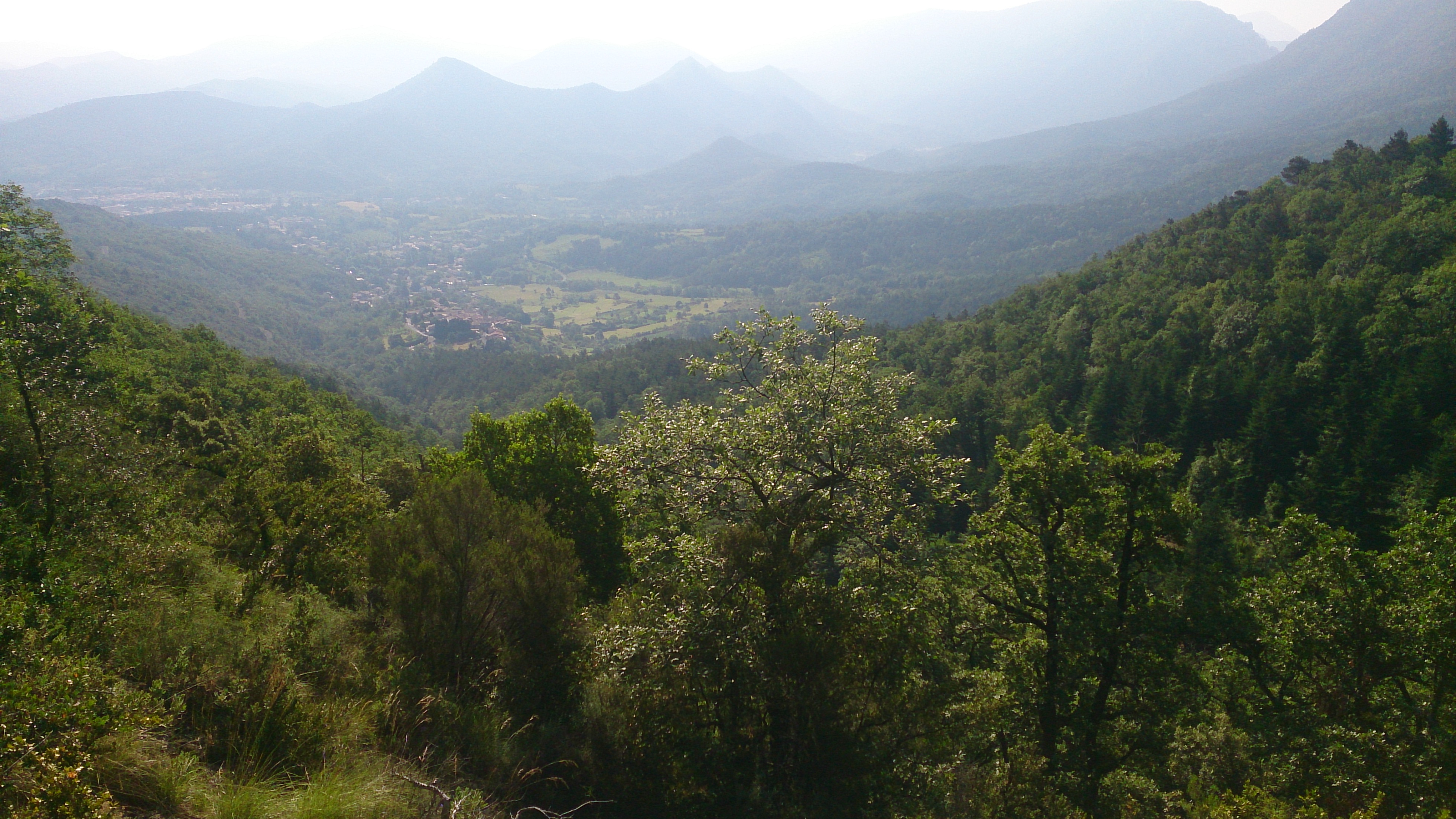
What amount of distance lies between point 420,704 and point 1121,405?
63985 mm

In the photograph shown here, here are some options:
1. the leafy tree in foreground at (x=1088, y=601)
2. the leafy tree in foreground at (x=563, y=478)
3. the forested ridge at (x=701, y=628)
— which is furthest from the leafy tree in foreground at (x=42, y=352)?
the leafy tree in foreground at (x=1088, y=601)

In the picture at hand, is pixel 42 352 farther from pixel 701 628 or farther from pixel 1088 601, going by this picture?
pixel 1088 601

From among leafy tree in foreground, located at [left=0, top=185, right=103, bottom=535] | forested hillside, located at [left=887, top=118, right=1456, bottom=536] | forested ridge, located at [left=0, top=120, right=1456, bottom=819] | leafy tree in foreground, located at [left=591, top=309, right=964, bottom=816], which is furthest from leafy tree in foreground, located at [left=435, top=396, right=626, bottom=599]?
forested hillside, located at [left=887, top=118, right=1456, bottom=536]

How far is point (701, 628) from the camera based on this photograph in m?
9.41

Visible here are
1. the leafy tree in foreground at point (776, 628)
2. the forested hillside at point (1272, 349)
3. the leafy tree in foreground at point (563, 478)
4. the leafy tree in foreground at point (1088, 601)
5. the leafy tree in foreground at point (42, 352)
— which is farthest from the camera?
the forested hillside at point (1272, 349)

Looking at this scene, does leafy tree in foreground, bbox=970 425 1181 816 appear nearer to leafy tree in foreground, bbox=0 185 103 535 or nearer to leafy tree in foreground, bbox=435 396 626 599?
leafy tree in foreground, bbox=435 396 626 599

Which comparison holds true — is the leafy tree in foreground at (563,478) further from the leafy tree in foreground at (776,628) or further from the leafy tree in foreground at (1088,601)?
the leafy tree in foreground at (1088,601)

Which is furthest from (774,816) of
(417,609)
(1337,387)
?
(1337,387)

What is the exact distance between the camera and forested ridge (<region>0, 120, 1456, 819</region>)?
24.3 feet

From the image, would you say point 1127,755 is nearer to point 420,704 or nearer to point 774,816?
point 774,816

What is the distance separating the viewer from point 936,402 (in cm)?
7312

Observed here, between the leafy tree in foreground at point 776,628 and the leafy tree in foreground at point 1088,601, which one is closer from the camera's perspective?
the leafy tree in foreground at point 776,628

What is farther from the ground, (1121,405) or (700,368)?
(700,368)

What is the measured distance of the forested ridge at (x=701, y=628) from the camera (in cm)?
741
